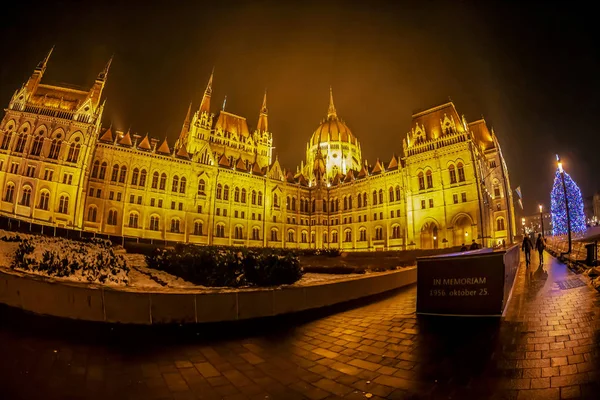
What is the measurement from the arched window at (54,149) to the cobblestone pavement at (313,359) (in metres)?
44.8

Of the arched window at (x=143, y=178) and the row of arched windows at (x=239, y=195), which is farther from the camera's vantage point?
the row of arched windows at (x=239, y=195)

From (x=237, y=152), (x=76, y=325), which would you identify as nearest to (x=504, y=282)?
(x=76, y=325)

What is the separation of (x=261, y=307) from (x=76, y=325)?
3.32 meters

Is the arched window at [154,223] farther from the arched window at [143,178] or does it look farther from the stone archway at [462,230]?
the stone archway at [462,230]

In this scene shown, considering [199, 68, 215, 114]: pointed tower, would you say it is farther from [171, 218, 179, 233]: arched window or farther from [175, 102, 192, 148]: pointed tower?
[171, 218, 179, 233]: arched window

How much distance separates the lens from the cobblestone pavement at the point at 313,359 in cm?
291

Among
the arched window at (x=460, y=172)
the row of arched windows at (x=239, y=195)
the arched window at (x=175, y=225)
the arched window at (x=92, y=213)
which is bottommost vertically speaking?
the arched window at (x=175, y=225)

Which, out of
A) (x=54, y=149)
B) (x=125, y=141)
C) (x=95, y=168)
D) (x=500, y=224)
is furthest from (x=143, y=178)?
(x=500, y=224)

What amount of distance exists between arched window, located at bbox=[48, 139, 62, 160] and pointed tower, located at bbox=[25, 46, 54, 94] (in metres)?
9.65

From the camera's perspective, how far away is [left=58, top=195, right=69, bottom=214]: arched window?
37.4 m

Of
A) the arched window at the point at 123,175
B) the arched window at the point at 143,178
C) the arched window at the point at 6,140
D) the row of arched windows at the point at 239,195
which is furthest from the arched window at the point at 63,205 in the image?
the row of arched windows at the point at 239,195

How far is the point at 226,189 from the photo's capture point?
50875 mm

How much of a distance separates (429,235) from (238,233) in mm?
31534

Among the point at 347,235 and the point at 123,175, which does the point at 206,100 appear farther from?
the point at 347,235
